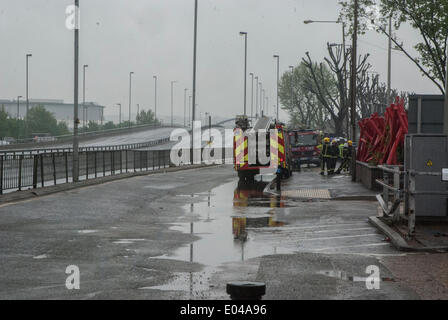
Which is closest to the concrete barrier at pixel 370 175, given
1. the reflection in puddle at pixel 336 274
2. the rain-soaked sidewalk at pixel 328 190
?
the rain-soaked sidewalk at pixel 328 190

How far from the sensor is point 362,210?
20344 mm

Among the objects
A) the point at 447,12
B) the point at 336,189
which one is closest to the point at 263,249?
the point at 336,189

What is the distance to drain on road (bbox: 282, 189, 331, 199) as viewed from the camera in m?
25.0

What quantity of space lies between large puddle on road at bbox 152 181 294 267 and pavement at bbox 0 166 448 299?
0.02 m

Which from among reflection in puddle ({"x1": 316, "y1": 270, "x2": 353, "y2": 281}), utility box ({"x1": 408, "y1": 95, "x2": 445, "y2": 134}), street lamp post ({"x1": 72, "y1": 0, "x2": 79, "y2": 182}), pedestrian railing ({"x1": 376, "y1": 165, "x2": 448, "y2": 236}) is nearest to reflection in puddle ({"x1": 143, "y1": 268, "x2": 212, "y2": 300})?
reflection in puddle ({"x1": 316, "y1": 270, "x2": 353, "y2": 281})

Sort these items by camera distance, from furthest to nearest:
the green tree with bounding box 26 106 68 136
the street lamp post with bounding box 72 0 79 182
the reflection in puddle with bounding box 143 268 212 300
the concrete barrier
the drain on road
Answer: the green tree with bounding box 26 106 68 136
the street lamp post with bounding box 72 0 79 182
the concrete barrier
the drain on road
the reflection in puddle with bounding box 143 268 212 300

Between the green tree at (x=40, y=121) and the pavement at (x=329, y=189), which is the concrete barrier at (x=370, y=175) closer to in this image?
the pavement at (x=329, y=189)

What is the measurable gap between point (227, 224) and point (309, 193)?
9.58 metres

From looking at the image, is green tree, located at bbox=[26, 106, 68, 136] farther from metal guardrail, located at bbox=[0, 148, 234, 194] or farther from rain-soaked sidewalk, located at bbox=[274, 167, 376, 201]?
rain-soaked sidewalk, located at bbox=[274, 167, 376, 201]

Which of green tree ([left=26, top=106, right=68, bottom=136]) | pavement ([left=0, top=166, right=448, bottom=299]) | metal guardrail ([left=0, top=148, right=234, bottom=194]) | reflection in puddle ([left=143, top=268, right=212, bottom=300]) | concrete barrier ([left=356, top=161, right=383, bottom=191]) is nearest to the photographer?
reflection in puddle ([left=143, top=268, right=212, bottom=300])

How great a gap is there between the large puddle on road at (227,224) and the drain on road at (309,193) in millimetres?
710

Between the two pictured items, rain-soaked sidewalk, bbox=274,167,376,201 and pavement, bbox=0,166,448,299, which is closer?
pavement, bbox=0,166,448,299

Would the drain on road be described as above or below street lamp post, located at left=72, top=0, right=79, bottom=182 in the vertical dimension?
below

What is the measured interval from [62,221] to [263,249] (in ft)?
19.6
